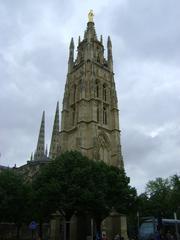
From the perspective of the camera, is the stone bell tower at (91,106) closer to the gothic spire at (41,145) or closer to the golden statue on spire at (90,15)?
the golden statue on spire at (90,15)

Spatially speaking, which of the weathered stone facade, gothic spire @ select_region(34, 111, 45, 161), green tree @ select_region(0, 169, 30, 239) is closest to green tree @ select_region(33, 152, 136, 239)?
green tree @ select_region(0, 169, 30, 239)

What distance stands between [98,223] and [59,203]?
6051 mm

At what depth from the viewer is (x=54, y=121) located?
100875mm

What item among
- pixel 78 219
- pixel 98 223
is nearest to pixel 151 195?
pixel 78 219

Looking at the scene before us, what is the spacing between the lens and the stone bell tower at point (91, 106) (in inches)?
1969

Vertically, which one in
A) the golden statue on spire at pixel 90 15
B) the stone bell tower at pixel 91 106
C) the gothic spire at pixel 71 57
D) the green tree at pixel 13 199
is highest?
the golden statue on spire at pixel 90 15

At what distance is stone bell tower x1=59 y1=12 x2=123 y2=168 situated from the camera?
5000cm

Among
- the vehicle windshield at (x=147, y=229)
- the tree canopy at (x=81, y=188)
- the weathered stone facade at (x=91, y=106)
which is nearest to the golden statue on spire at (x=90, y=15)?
the weathered stone facade at (x=91, y=106)

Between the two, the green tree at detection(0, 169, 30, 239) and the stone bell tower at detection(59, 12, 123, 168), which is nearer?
the green tree at detection(0, 169, 30, 239)

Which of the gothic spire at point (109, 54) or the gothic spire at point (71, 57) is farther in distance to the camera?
the gothic spire at point (71, 57)

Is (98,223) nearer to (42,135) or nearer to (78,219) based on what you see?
(78,219)

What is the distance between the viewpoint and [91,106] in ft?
171

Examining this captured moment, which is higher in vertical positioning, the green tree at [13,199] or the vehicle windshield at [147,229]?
the green tree at [13,199]

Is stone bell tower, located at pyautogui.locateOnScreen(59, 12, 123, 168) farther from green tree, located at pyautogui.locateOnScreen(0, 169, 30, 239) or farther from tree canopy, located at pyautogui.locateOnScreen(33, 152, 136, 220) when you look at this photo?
green tree, located at pyautogui.locateOnScreen(0, 169, 30, 239)
